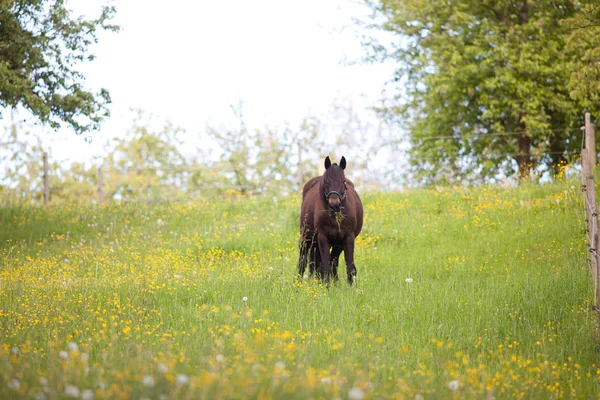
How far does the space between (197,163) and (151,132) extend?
Result: 638 centimetres

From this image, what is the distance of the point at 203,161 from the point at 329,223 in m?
39.6

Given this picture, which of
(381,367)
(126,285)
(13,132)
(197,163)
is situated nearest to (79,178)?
(13,132)

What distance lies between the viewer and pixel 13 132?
151 feet

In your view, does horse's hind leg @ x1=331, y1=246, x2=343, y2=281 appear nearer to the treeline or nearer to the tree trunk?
the tree trunk

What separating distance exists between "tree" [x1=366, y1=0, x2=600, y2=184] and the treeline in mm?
17446

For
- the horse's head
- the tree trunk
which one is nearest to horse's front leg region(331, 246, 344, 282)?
the horse's head

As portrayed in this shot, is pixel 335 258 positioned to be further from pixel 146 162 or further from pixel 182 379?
pixel 146 162

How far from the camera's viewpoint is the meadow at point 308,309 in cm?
522

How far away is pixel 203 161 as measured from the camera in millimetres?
49062

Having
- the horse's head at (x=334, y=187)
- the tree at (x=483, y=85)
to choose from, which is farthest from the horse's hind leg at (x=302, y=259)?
the tree at (x=483, y=85)

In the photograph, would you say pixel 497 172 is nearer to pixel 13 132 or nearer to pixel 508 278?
pixel 508 278

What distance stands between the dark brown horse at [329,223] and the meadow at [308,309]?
48 centimetres

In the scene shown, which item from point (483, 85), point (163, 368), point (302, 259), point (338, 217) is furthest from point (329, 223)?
point (483, 85)

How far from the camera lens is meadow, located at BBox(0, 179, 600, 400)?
17.1ft
